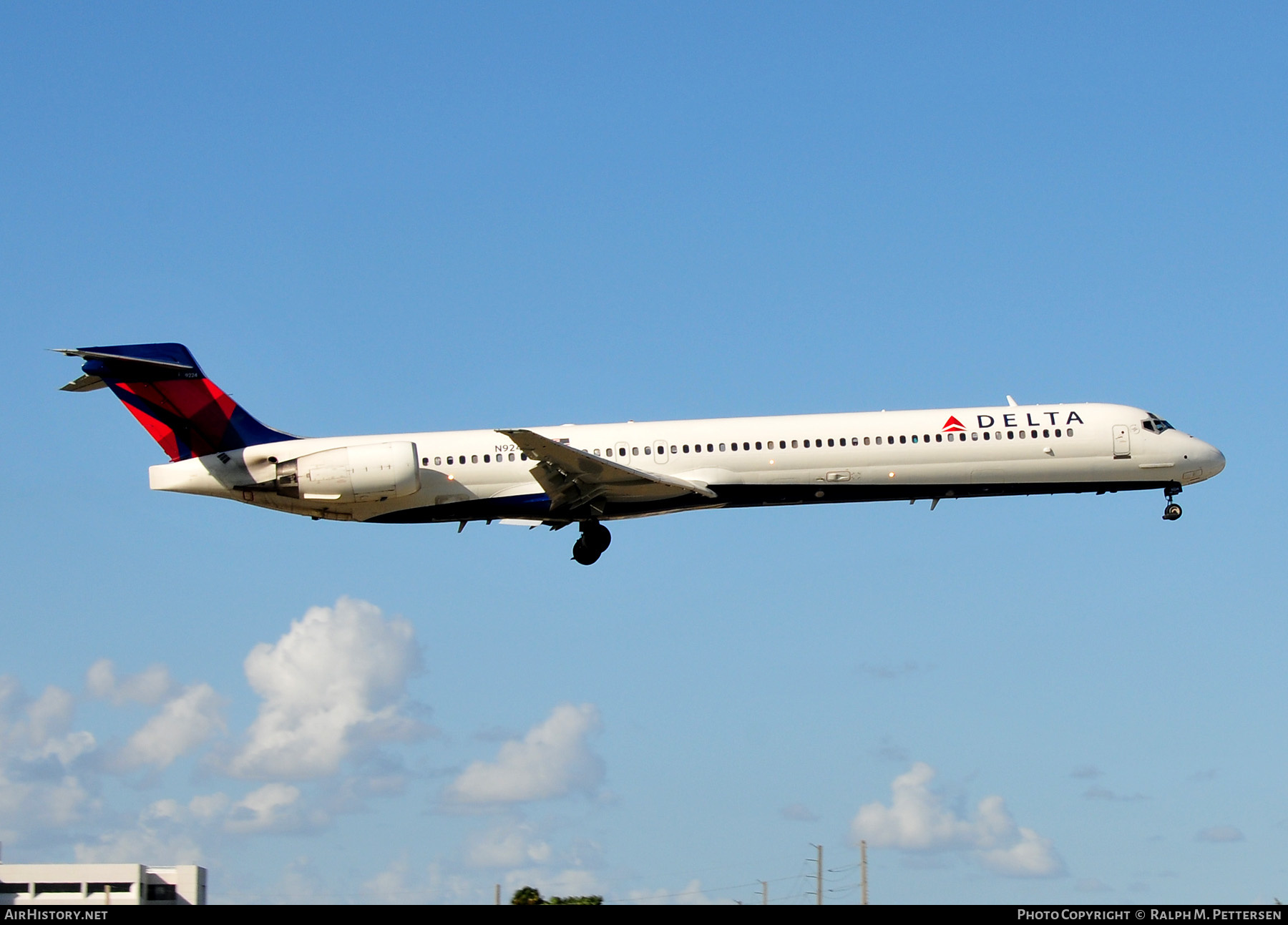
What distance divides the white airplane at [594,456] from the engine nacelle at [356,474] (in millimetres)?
35

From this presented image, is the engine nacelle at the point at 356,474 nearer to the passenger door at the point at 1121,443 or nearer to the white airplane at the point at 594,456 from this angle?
the white airplane at the point at 594,456

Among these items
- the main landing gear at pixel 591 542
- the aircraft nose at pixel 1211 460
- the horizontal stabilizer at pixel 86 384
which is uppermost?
the horizontal stabilizer at pixel 86 384

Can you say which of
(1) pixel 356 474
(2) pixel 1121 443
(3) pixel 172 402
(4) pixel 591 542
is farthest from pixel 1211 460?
A: (3) pixel 172 402

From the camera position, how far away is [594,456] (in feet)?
120

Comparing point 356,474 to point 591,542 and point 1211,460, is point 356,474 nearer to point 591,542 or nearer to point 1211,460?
point 591,542

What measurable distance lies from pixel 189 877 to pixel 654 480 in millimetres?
29910

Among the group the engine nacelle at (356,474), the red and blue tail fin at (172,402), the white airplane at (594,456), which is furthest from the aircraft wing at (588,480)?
the red and blue tail fin at (172,402)

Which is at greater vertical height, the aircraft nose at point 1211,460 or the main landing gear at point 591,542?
the aircraft nose at point 1211,460

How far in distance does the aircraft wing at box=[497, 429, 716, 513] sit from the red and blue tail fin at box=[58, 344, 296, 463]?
25.2 ft

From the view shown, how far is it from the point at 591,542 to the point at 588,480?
272 cm

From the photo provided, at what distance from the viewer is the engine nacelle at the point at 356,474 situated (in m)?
36.7

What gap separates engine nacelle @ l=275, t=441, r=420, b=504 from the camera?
120ft
